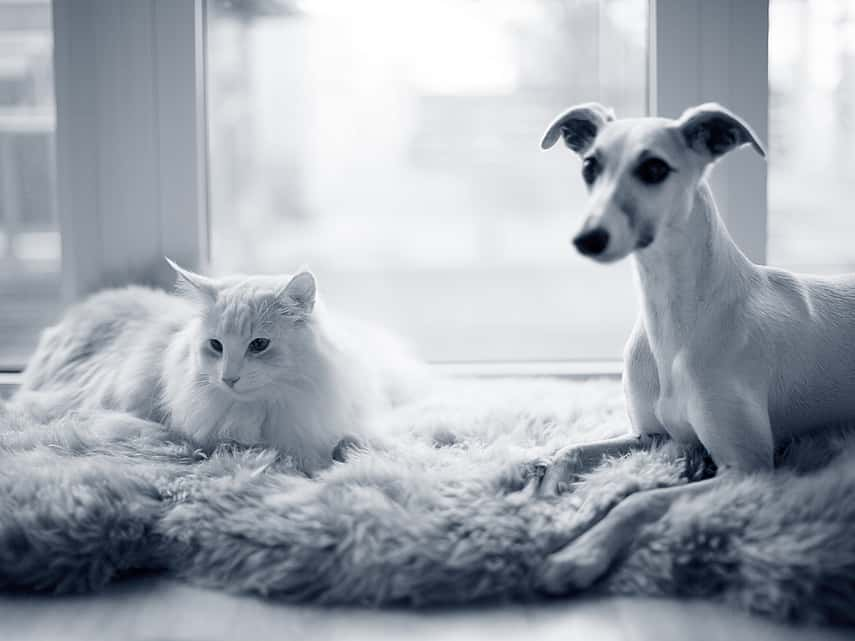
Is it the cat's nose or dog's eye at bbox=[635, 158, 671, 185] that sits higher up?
dog's eye at bbox=[635, 158, 671, 185]

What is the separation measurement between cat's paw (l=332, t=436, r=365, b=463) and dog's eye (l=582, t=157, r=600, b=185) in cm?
65

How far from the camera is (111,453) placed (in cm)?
153

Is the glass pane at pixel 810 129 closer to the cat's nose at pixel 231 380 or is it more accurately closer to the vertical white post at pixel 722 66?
the vertical white post at pixel 722 66

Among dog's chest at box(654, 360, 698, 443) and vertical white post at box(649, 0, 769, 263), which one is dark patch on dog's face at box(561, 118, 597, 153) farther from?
vertical white post at box(649, 0, 769, 263)

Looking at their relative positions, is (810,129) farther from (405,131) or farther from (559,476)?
(559,476)

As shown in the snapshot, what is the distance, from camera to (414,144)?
8.43 ft

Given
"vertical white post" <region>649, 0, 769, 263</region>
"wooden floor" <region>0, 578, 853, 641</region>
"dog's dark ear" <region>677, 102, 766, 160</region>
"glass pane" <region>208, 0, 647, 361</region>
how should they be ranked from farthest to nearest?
1. "glass pane" <region>208, 0, 647, 361</region>
2. "vertical white post" <region>649, 0, 769, 263</region>
3. "dog's dark ear" <region>677, 102, 766, 160</region>
4. "wooden floor" <region>0, 578, 853, 641</region>

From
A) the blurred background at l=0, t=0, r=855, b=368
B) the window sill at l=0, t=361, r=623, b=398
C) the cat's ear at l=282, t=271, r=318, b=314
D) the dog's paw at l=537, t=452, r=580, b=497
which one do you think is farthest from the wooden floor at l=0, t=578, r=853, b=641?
the blurred background at l=0, t=0, r=855, b=368

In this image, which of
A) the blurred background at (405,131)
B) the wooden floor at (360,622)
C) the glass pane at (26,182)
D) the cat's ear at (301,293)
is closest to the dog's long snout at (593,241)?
the wooden floor at (360,622)

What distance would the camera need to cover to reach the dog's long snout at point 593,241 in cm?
119

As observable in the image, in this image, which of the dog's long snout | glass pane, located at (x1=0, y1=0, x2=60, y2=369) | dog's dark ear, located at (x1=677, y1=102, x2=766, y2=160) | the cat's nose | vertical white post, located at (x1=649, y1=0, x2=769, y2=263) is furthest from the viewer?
glass pane, located at (x1=0, y1=0, x2=60, y2=369)

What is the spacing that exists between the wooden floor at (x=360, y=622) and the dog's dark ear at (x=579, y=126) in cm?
78

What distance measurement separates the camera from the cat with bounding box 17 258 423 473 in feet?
5.16

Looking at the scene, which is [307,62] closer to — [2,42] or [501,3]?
[501,3]
